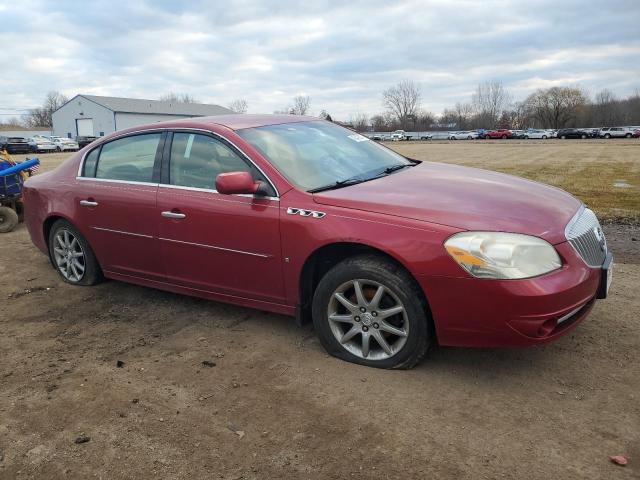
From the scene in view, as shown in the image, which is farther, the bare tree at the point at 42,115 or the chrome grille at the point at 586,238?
the bare tree at the point at 42,115

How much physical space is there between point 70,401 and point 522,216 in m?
2.90

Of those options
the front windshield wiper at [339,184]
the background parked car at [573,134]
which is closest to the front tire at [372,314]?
the front windshield wiper at [339,184]

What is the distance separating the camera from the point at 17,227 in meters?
8.78

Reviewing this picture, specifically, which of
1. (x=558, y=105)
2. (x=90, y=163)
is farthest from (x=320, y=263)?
(x=558, y=105)

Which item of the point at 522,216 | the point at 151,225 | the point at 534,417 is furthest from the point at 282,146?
the point at 534,417

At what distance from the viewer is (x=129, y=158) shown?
4719mm

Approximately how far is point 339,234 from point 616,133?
222 feet

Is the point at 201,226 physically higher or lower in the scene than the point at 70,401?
higher

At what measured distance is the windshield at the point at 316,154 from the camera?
3.90 metres

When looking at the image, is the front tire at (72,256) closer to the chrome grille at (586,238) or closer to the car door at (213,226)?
the car door at (213,226)

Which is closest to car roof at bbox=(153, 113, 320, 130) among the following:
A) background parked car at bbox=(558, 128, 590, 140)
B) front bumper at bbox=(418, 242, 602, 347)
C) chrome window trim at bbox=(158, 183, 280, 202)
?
chrome window trim at bbox=(158, 183, 280, 202)

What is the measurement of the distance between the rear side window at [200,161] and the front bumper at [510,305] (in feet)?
5.31

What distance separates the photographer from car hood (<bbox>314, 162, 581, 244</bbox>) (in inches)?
124

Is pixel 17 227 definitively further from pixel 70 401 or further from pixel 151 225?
pixel 70 401
